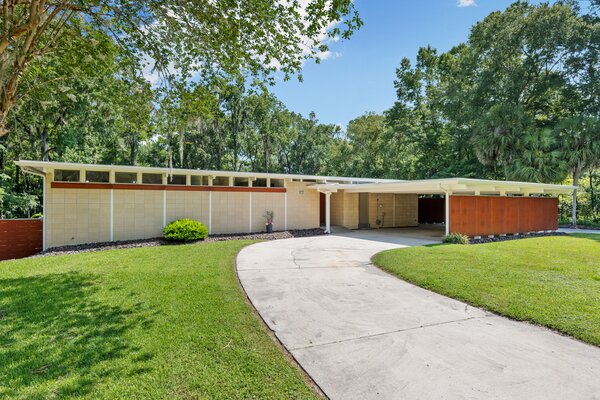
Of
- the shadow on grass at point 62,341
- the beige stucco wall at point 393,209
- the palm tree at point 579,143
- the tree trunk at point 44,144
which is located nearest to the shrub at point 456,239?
the beige stucco wall at point 393,209

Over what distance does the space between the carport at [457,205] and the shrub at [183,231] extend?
5.51 meters

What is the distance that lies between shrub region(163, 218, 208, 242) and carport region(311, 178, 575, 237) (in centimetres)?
551

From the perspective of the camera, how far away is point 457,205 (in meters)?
11.2

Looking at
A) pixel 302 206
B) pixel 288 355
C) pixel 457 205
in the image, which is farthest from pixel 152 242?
pixel 457 205

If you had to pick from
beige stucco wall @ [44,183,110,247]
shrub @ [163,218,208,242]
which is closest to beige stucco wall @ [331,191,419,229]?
shrub @ [163,218,208,242]

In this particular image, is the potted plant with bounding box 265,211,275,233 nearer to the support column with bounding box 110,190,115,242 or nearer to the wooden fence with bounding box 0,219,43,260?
the support column with bounding box 110,190,115,242

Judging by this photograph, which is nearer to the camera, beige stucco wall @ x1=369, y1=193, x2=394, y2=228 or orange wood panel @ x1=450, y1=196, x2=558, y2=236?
orange wood panel @ x1=450, y1=196, x2=558, y2=236

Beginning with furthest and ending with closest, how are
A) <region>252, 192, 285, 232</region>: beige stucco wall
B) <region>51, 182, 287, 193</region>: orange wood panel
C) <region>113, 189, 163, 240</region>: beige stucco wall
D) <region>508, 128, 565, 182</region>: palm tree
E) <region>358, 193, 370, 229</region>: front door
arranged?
<region>508, 128, 565, 182</region>: palm tree
<region>358, 193, 370, 229</region>: front door
<region>252, 192, 285, 232</region>: beige stucco wall
<region>113, 189, 163, 240</region>: beige stucco wall
<region>51, 182, 287, 193</region>: orange wood panel

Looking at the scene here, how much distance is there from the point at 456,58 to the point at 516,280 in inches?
987

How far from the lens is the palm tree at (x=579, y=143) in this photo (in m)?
16.2

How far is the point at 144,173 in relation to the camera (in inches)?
436

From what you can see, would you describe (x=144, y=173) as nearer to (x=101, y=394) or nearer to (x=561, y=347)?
(x=101, y=394)

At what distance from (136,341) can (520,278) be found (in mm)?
6389

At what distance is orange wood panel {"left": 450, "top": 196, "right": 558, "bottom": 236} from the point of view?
36.9 feet
